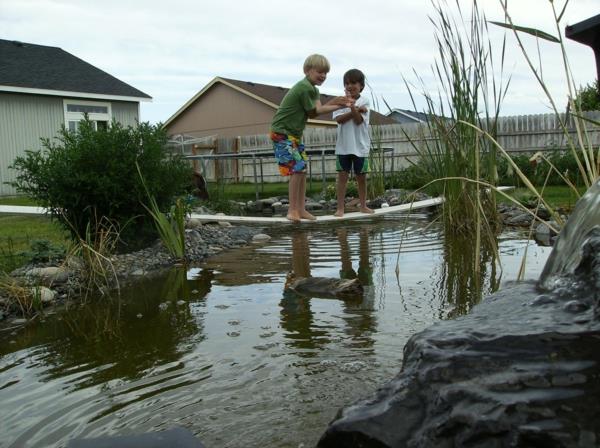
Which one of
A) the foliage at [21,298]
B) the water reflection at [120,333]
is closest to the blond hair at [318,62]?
the water reflection at [120,333]

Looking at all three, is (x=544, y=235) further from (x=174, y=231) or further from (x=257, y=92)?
(x=257, y=92)

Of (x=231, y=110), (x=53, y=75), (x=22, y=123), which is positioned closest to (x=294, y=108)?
(x=22, y=123)

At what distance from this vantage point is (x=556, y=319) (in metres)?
1.58

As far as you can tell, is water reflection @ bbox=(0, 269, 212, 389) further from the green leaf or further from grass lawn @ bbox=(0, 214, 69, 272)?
the green leaf

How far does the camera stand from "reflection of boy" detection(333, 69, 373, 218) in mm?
7160

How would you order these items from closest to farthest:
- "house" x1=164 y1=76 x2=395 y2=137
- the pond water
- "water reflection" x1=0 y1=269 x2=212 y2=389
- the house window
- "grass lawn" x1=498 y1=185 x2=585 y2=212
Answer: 1. the pond water
2. "water reflection" x1=0 y1=269 x2=212 y2=389
3. "grass lawn" x1=498 y1=185 x2=585 y2=212
4. the house window
5. "house" x1=164 y1=76 x2=395 y2=137

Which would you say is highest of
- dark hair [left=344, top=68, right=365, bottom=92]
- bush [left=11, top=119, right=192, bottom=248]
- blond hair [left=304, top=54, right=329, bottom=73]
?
blond hair [left=304, top=54, right=329, bottom=73]

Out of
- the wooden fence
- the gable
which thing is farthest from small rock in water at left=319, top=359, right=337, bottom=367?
the gable

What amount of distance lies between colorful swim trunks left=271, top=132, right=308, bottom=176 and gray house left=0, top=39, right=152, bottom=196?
1147 centimetres

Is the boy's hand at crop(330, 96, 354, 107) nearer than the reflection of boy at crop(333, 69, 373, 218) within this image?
Yes

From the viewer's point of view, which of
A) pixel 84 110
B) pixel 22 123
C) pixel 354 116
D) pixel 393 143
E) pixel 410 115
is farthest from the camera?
pixel 410 115

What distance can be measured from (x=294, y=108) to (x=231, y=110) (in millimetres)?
27317

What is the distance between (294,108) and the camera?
22.4 ft

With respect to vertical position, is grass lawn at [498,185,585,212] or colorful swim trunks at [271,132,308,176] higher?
colorful swim trunks at [271,132,308,176]
